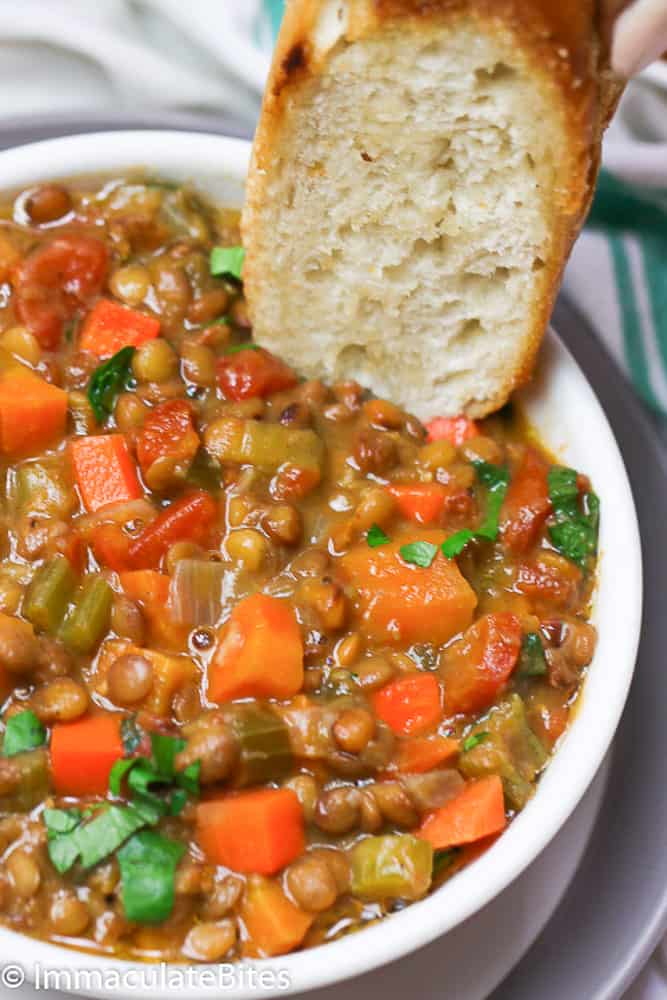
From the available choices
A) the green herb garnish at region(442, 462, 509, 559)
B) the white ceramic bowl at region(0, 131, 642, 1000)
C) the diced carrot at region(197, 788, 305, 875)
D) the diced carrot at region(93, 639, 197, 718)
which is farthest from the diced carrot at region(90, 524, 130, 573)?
the white ceramic bowl at region(0, 131, 642, 1000)

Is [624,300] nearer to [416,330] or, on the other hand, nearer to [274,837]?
[416,330]

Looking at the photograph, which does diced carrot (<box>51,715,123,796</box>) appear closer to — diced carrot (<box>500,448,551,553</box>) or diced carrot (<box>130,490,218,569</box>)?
diced carrot (<box>130,490,218,569</box>)

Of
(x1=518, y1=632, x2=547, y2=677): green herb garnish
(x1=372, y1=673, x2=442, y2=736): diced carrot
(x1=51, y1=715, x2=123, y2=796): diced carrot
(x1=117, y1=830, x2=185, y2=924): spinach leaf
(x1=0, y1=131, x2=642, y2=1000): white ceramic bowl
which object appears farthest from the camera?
(x1=518, y1=632, x2=547, y2=677): green herb garnish

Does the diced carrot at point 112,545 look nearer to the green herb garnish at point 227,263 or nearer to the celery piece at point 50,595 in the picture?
the celery piece at point 50,595

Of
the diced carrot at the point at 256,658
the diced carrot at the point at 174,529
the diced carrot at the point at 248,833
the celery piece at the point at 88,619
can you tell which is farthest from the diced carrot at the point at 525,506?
the celery piece at the point at 88,619

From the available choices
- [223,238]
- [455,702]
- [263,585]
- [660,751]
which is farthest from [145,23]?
[660,751]

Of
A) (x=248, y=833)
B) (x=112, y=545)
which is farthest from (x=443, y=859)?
(x=112, y=545)

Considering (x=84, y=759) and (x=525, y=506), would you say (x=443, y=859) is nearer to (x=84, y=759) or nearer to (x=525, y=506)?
(x=84, y=759)
